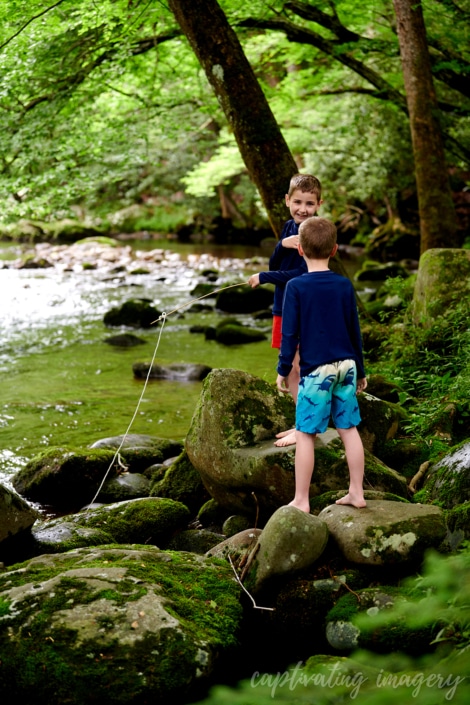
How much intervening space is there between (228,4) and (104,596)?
9.23 meters

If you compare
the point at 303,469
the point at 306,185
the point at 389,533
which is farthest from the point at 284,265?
the point at 389,533

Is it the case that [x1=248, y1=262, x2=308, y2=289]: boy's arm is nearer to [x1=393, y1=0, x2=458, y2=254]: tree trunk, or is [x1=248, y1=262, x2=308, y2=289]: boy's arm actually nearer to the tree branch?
the tree branch

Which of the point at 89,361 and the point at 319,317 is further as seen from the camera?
the point at 89,361

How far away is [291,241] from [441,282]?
2606 mm

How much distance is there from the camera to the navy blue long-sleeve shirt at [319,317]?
3.62 metres

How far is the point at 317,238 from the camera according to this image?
143 inches

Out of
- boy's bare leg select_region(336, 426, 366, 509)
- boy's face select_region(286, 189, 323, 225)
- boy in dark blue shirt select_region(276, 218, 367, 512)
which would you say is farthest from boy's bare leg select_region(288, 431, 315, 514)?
boy's face select_region(286, 189, 323, 225)

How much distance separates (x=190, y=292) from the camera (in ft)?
57.0

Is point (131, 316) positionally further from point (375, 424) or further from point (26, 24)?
point (375, 424)

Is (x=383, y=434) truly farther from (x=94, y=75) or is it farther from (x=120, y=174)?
(x=120, y=174)

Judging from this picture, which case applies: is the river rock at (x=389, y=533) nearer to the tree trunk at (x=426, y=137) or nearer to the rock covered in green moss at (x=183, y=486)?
the rock covered in green moss at (x=183, y=486)

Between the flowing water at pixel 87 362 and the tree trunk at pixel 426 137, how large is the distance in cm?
311

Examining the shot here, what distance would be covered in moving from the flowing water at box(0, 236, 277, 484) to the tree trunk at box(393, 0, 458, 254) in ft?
10.2

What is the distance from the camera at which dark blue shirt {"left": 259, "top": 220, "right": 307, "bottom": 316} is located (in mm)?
4559
